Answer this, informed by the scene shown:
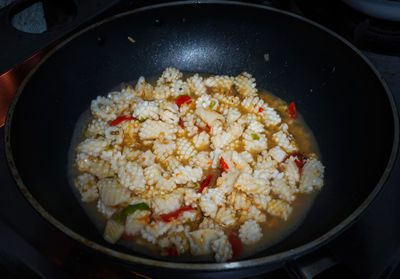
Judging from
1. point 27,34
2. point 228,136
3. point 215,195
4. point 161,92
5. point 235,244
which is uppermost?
point 27,34

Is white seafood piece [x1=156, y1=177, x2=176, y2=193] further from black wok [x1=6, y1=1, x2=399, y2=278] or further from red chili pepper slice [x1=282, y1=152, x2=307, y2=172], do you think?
red chili pepper slice [x1=282, y1=152, x2=307, y2=172]

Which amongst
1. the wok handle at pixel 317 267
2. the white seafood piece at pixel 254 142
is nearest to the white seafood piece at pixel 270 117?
the white seafood piece at pixel 254 142

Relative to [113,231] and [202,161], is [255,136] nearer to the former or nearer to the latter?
[202,161]

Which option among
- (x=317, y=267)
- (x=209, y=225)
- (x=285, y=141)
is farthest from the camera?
(x=285, y=141)

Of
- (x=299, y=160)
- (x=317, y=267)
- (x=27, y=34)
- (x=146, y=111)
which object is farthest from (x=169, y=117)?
(x=317, y=267)

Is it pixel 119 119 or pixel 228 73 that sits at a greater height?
pixel 228 73

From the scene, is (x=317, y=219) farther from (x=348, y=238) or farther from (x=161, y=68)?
(x=161, y=68)

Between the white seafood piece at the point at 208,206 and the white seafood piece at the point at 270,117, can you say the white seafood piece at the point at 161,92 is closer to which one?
the white seafood piece at the point at 270,117

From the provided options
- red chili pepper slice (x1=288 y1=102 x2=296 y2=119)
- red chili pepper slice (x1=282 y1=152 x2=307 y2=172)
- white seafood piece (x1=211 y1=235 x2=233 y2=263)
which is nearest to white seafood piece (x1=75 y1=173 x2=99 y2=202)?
white seafood piece (x1=211 y1=235 x2=233 y2=263)
